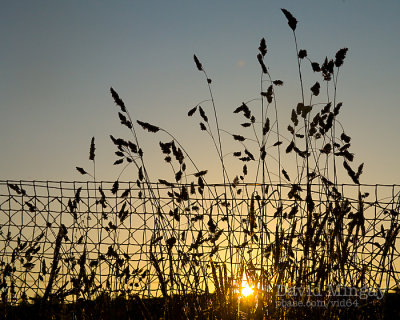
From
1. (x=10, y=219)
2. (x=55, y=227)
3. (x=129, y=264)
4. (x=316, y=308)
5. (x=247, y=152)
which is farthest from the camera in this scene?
(x=10, y=219)

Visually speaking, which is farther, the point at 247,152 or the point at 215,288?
the point at 247,152

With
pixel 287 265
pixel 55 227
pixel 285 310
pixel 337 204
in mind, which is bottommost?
pixel 285 310

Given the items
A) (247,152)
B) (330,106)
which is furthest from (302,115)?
(247,152)

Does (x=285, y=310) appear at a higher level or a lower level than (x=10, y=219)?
lower

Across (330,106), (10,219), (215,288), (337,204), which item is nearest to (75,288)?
(215,288)

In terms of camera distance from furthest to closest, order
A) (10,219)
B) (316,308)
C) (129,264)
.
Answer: (10,219), (129,264), (316,308)

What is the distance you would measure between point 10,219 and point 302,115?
2887mm

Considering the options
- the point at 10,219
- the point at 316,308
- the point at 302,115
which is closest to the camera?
the point at 316,308

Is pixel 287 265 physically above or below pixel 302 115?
below

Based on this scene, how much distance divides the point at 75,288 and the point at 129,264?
1.65ft

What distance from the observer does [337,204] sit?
2.83 meters

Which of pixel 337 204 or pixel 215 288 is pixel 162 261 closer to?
pixel 215 288

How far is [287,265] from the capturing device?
9.00ft

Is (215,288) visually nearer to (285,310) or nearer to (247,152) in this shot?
(285,310)
